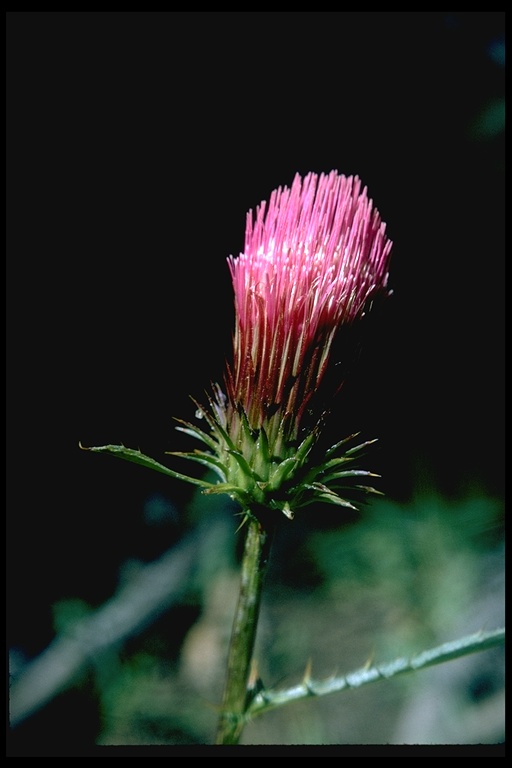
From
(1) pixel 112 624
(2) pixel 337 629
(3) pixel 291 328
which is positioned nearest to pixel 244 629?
(3) pixel 291 328

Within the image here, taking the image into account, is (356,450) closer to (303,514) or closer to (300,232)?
(300,232)

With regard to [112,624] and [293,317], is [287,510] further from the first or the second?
[112,624]

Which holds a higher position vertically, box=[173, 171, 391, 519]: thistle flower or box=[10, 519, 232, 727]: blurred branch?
box=[173, 171, 391, 519]: thistle flower

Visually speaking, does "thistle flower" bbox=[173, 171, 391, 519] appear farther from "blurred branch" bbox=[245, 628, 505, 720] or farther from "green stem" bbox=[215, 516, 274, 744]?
"blurred branch" bbox=[245, 628, 505, 720]

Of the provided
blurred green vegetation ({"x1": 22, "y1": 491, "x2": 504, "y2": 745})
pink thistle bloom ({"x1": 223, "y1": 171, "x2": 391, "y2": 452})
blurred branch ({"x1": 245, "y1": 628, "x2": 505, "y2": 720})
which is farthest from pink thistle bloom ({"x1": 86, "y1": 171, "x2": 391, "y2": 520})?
blurred green vegetation ({"x1": 22, "y1": 491, "x2": 504, "y2": 745})

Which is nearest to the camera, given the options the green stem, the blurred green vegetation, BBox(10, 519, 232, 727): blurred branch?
the green stem

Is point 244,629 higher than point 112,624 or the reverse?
higher

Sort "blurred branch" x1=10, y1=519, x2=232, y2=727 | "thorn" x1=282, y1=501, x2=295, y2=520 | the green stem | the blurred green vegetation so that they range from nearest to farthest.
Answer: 1. "thorn" x1=282, y1=501, x2=295, y2=520
2. the green stem
3. "blurred branch" x1=10, y1=519, x2=232, y2=727
4. the blurred green vegetation
